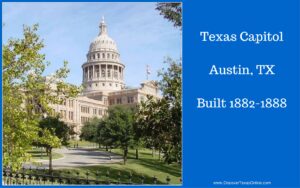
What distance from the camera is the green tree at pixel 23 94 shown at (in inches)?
464

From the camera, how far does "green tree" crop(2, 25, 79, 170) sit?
11789mm

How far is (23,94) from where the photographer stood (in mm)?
12711

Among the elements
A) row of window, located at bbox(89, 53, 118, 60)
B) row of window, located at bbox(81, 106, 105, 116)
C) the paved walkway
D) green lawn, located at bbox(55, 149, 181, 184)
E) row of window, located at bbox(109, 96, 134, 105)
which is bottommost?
green lawn, located at bbox(55, 149, 181, 184)

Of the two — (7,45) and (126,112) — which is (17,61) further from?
(126,112)

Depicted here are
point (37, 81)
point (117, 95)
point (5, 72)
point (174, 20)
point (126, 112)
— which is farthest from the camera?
point (117, 95)

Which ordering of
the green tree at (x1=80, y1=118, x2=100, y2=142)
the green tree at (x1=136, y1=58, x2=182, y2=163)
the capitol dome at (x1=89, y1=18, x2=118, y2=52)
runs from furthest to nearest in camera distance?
1. the capitol dome at (x1=89, y1=18, x2=118, y2=52)
2. the green tree at (x1=80, y1=118, x2=100, y2=142)
3. the green tree at (x1=136, y1=58, x2=182, y2=163)

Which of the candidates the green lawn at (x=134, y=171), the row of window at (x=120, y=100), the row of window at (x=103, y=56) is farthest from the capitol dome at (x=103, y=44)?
the green lawn at (x=134, y=171)

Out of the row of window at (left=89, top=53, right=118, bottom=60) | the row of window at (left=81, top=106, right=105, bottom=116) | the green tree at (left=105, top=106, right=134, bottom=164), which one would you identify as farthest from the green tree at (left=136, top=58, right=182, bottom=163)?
the row of window at (left=89, top=53, right=118, bottom=60)

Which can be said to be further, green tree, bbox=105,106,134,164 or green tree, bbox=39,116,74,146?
green tree, bbox=105,106,134,164

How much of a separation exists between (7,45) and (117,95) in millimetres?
88621

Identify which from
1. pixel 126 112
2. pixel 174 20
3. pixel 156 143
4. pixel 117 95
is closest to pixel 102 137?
pixel 126 112

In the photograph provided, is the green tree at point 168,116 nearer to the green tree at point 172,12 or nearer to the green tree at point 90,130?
the green tree at point 172,12

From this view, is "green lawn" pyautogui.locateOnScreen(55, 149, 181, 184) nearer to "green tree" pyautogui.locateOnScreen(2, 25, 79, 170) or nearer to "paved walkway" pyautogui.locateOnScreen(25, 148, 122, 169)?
"paved walkway" pyautogui.locateOnScreen(25, 148, 122, 169)

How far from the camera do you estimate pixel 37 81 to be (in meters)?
12.9
